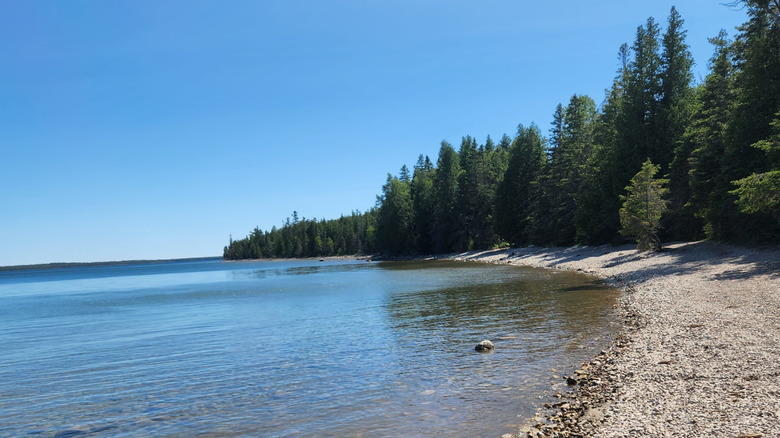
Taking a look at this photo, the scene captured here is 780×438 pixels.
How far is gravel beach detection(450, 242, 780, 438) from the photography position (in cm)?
816

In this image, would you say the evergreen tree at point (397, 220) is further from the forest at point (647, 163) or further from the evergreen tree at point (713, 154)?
the evergreen tree at point (713, 154)

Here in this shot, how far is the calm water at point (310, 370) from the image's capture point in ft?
35.9

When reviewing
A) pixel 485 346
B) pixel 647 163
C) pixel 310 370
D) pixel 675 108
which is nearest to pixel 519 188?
pixel 675 108

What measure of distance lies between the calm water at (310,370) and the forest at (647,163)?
15036 mm

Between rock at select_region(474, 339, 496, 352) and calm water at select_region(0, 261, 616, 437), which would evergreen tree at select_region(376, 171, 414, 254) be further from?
rock at select_region(474, 339, 496, 352)

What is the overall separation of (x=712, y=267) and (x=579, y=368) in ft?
75.3

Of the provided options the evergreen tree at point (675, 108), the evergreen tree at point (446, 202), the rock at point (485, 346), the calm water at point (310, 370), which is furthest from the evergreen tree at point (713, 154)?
the evergreen tree at point (446, 202)

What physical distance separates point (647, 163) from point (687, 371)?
36.6 m

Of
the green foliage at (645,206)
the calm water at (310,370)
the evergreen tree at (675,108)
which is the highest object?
the evergreen tree at (675,108)

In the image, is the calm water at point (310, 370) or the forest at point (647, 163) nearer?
the calm water at point (310, 370)

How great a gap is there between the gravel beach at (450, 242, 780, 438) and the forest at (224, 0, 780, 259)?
29.0 ft

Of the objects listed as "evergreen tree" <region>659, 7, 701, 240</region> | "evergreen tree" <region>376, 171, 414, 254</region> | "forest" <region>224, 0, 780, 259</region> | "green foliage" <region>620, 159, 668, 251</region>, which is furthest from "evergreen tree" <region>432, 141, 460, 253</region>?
"green foliage" <region>620, 159, 668, 251</region>

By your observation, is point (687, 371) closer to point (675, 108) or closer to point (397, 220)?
point (675, 108)

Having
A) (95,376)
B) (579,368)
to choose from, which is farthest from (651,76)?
(95,376)
